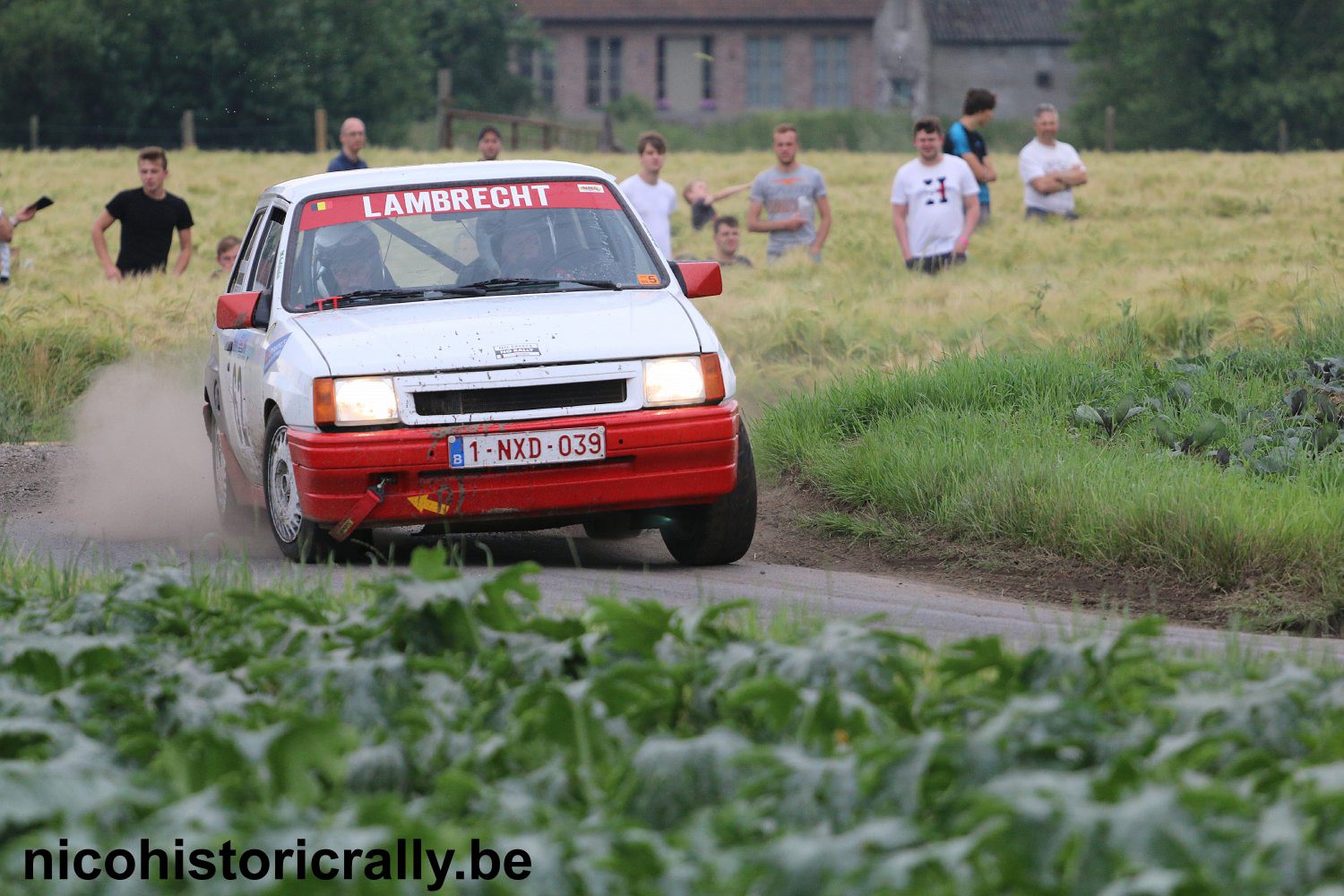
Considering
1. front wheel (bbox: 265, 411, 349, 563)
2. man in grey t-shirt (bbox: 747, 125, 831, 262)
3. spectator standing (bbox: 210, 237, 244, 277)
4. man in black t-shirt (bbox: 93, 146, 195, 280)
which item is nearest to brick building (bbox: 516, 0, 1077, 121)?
man in grey t-shirt (bbox: 747, 125, 831, 262)

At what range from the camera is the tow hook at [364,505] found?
6793 millimetres

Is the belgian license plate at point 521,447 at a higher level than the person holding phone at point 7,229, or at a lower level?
lower

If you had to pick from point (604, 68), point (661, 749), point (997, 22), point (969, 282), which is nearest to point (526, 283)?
point (661, 749)

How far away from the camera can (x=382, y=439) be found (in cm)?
677

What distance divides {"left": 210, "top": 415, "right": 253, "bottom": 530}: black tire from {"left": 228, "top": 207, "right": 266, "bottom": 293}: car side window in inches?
29.6

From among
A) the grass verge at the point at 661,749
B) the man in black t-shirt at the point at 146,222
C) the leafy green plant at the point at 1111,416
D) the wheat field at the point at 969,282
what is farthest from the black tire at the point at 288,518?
the man in black t-shirt at the point at 146,222

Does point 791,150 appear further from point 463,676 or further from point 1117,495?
point 463,676

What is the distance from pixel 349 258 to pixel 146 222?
8529mm

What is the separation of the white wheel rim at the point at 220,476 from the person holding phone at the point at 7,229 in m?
7.59

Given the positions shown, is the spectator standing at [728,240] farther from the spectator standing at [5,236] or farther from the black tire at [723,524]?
the black tire at [723,524]

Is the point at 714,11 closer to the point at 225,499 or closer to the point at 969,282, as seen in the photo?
the point at 969,282

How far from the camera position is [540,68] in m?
89.8

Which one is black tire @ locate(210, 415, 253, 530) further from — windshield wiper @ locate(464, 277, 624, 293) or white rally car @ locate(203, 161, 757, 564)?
windshield wiper @ locate(464, 277, 624, 293)

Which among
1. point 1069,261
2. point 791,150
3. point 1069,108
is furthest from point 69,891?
point 1069,108
